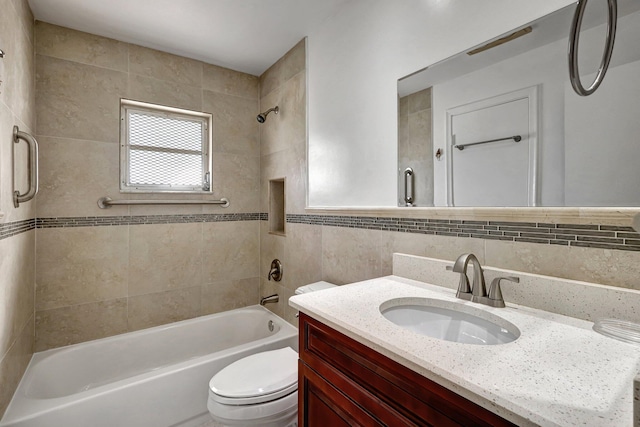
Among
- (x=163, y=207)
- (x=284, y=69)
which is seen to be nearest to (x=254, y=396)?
(x=163, y=207)

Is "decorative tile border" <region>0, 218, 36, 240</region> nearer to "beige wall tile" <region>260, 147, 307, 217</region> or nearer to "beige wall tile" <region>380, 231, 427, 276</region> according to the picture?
"beige wall tile" <region>260, 147, 307, 217</region>

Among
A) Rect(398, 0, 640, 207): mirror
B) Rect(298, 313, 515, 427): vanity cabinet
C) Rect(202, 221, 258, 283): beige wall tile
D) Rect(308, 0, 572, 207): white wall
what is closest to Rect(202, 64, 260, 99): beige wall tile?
Rect(308, 0, 572, 207): white wall

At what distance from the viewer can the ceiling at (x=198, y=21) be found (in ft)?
5.91

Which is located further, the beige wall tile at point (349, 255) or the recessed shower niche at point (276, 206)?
the recessed shower niche at point (276, 206)

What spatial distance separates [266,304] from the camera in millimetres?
2688

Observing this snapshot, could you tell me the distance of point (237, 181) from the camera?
270cm

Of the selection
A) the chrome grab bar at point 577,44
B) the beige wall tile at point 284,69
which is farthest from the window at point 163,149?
the chrome grab bar at point 577,44

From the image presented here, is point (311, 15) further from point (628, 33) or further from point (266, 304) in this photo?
point (266, 304)

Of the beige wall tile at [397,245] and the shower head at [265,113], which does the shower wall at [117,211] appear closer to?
the shower head at [265,113]

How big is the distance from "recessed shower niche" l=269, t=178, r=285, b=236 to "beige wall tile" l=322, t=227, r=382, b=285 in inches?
32.5

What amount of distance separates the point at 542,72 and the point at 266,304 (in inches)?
97.7

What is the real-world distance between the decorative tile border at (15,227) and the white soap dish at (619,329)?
2.19 metres

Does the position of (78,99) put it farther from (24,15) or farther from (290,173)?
(290,173)

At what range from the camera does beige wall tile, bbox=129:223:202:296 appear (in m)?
2.26
